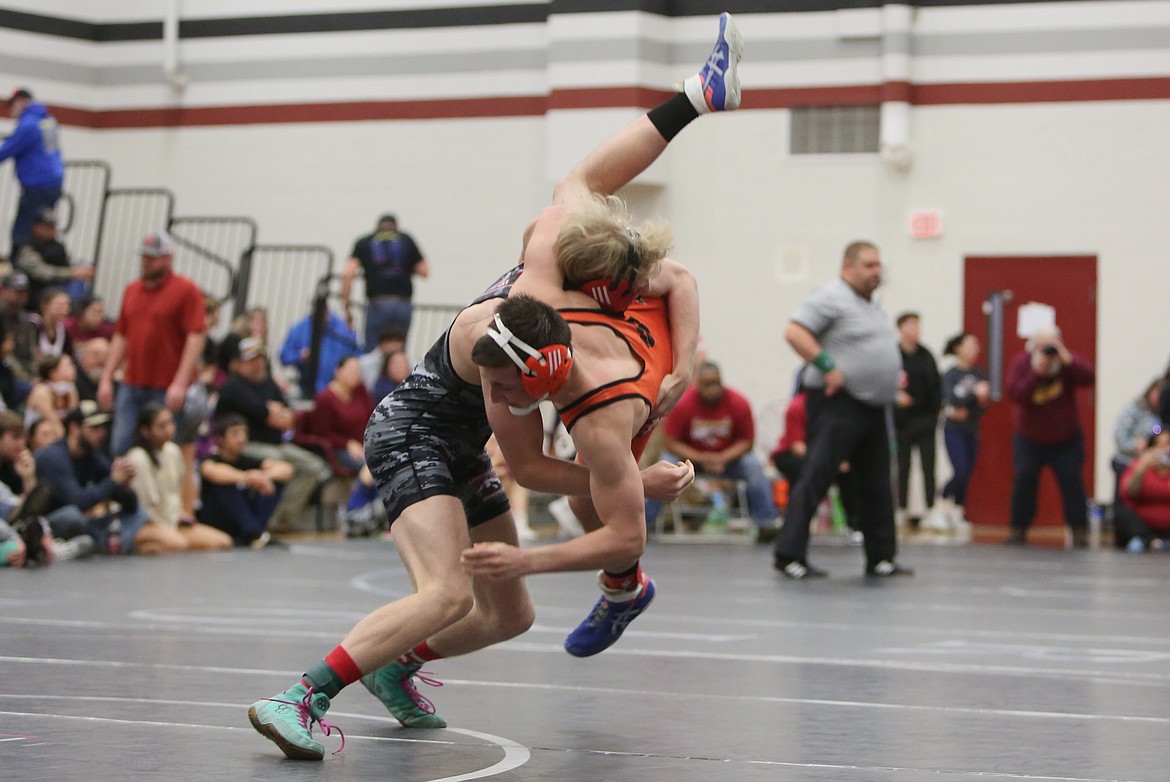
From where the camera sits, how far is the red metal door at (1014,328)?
14.9 m

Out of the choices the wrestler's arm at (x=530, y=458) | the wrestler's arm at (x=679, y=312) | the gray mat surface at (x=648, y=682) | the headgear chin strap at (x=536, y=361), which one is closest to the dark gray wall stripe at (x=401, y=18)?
the gray mat surface at (x=648, y=682)

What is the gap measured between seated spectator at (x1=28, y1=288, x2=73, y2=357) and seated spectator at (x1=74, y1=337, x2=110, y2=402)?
26 centimetres

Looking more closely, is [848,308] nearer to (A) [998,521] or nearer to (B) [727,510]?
(B) [727,510]

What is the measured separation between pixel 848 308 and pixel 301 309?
28.0 feet

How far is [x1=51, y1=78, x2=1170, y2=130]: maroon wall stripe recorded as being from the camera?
1504 centimetres

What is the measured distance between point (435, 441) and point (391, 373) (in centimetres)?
894

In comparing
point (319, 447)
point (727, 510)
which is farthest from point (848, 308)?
point (319, 447)

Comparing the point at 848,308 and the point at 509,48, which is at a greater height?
the point at 509,48

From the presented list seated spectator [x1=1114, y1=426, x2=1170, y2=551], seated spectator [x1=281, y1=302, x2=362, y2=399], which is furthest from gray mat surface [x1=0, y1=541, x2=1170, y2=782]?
seated spectator [x1=281, y1=302, x2=362, y2=399]

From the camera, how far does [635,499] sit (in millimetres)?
4102

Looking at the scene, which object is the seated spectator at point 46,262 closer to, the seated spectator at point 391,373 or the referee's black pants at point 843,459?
the seated spectator at point 391,373

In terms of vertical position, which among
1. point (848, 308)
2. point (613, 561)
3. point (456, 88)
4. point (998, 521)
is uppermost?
point (456, 88)

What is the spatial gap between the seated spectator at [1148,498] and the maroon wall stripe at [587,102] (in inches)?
151

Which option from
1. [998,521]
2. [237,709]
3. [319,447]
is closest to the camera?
[237,709]
